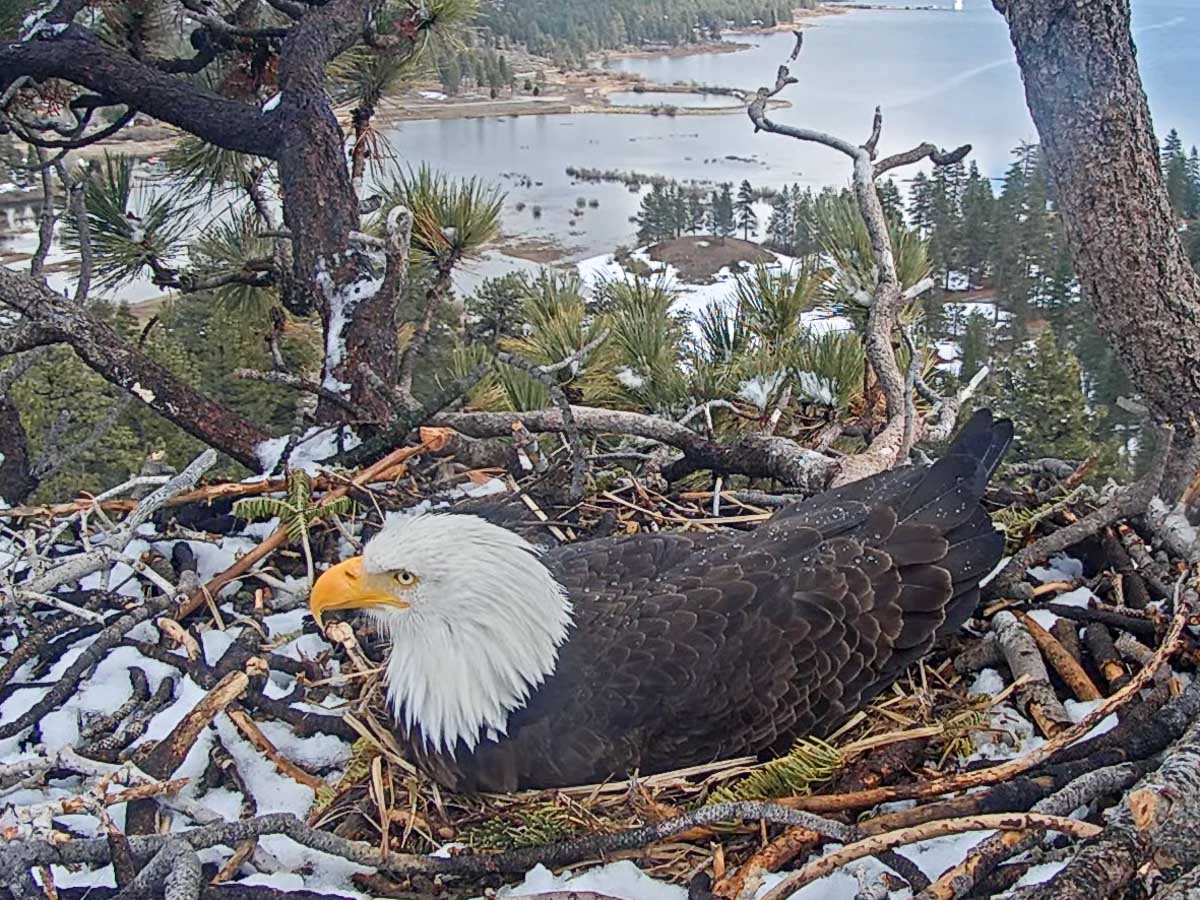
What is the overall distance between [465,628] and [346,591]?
257 mm

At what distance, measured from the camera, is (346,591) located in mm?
2078

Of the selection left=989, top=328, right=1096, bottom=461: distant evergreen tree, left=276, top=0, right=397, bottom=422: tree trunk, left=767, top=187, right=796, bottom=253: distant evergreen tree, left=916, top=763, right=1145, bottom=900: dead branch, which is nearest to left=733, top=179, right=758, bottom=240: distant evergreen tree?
left=767, top=187, right=796, bottom=253: distant evergreen tree

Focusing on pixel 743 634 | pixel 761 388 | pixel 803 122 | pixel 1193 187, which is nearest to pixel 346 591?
pixel 743 634

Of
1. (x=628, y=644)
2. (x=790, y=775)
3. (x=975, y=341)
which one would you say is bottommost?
(x=975, y=341)

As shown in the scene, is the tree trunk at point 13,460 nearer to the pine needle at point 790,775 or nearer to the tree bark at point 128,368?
the tree bark at point 128,368

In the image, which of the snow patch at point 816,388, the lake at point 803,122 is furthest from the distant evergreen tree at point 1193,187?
the snow patch at point 816,388

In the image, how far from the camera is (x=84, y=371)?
12945 mm

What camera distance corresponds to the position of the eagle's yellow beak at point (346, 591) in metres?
2.07

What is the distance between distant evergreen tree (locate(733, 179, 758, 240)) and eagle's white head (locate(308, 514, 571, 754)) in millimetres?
22584

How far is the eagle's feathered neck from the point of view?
208cm

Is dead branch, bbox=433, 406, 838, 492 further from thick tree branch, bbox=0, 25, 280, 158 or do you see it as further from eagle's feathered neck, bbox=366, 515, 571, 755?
thick tree branch, bbox=0, 25, 280, 158

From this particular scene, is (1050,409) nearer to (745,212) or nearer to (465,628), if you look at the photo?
(465,628)

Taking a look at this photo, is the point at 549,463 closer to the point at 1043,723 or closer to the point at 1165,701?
the point at 1043,723

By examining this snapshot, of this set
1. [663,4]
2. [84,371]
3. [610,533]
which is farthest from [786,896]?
[663,4]
